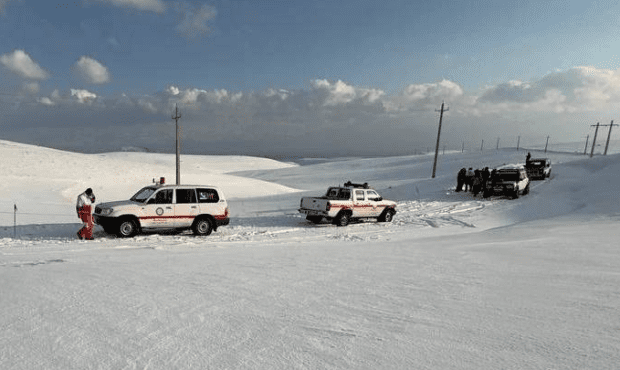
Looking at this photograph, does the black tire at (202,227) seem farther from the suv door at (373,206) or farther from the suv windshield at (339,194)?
the suv door at (373,206)

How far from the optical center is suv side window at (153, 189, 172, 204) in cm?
1340

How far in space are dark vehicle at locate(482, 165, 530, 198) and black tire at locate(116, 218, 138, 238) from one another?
67.9 ft

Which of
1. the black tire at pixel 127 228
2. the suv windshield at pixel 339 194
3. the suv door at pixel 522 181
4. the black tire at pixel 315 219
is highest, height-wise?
the suv door at pixel 522 181

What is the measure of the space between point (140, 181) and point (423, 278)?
33644mm

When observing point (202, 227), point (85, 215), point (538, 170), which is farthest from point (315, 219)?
point (538, 170)

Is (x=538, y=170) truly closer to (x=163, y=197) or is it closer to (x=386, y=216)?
(x=386, y=216)

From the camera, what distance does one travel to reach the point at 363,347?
363cm

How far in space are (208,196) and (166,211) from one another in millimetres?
1576

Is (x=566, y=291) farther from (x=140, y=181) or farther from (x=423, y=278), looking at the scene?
(x=140, y=181)

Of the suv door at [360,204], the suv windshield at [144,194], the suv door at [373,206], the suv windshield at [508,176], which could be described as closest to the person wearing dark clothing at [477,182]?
the suv windshield at [508,176]

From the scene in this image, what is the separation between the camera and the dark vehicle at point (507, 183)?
23.7 m

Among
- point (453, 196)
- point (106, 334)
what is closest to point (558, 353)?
point (106, 334)

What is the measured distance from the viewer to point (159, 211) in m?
13.3

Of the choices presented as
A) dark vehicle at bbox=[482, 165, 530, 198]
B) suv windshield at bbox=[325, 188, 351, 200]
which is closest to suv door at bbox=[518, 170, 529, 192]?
dark vehicle at bbox=[482, 165, 530, 198]
